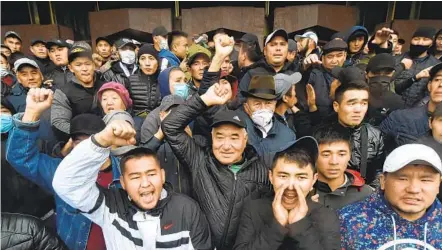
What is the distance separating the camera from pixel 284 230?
197 cm

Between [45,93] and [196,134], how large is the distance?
4.83 feet

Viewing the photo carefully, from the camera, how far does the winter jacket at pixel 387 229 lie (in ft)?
6.83

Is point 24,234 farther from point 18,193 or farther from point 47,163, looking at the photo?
point 18,193

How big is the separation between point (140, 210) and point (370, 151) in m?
2.08

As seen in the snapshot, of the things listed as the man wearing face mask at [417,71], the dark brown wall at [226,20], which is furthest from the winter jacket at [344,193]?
the dark brown wall at [226,20]

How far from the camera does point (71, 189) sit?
208cm

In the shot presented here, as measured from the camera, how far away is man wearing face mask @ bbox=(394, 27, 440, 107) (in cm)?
435

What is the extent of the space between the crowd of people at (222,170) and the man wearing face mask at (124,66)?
3.29ft

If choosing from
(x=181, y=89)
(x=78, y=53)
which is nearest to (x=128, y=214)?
(x=181, y=89)

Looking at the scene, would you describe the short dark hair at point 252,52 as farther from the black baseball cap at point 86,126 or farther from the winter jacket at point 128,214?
the winter jacket at point 128,214

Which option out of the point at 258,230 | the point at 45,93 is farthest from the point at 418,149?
the point at 45,93

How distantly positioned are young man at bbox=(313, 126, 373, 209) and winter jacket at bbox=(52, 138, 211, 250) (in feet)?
3.08

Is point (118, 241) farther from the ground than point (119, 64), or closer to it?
closer to it

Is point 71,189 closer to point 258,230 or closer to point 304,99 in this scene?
point 258,230
